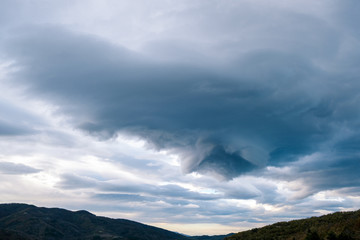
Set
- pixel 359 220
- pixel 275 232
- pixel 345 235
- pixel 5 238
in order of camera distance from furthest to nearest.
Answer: pixel 5 238
pixel 275 232
pixel 359 220
pixel 345 235

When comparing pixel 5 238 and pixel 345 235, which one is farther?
pixel 5 238

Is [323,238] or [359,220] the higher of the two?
[359,220]

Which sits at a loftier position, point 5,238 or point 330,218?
point 330,218

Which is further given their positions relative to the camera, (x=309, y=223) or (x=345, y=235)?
(x=309, y=223)

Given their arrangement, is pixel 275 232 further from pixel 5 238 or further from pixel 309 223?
pixel 5 238

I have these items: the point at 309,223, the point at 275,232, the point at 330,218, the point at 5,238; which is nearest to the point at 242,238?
the point at 275,232

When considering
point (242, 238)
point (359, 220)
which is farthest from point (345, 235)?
point (242, 238)

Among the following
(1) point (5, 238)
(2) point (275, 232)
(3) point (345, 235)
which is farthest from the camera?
(1) point (5, 238)

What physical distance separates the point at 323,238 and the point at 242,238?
1779cm

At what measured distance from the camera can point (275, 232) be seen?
135 ft

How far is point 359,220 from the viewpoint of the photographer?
3130 cm

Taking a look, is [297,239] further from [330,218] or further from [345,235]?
[330,218]

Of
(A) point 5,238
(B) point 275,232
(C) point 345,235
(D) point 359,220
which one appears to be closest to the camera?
(C) point 345,235

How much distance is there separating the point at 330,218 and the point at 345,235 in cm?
1696
